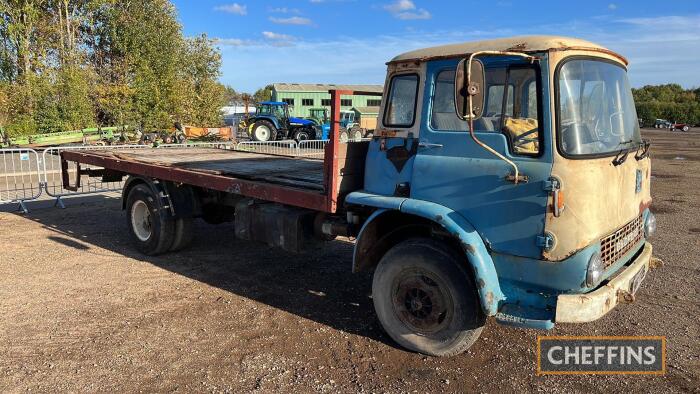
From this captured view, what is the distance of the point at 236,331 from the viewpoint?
4.65 meters

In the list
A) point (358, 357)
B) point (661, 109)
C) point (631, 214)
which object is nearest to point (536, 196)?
point (631, 214)

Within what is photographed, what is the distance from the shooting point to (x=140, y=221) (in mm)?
7199

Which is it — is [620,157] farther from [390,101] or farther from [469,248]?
[390,101]

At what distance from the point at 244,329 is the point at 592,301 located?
2.99 metres

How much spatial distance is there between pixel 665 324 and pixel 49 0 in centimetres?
3494

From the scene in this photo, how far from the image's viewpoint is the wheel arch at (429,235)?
11.9ft

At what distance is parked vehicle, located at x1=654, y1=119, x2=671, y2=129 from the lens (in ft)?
183

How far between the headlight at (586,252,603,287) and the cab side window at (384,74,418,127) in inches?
67.1

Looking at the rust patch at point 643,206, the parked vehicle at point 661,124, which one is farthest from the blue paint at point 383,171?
the parked vehicle at point 661,124

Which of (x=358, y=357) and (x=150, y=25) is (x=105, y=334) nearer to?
(x=358, y=357)

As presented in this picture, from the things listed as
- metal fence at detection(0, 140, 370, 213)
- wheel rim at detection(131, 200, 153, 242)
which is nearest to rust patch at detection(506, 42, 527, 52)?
metal fence at detection(0, 140, 370, 213)

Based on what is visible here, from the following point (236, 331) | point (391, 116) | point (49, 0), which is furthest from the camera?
A: point (49, 0)

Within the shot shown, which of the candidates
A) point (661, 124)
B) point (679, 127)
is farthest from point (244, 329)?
point (661, 124)

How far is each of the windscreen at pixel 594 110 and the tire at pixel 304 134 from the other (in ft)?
83.4
